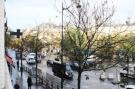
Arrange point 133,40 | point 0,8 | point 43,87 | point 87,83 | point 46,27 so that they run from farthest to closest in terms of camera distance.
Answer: point 46,27
point 87,83
point 43,87
point 133,40
point 0,8

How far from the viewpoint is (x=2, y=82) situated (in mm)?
4305

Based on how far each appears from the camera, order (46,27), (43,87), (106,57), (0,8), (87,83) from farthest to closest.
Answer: (46,27)
(87,83)
(43,87)
(106,57)
(0,8)

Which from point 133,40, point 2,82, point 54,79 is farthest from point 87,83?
point 2,82

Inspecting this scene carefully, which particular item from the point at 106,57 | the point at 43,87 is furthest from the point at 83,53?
the point at 43,87

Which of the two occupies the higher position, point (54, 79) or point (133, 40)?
point (133, 40)

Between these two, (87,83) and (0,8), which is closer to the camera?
(0,8)

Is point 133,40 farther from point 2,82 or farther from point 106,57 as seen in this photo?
point 2,82

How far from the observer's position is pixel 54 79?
31.7 meters

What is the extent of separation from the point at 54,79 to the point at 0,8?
27.6 m

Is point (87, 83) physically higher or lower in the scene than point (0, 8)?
lower

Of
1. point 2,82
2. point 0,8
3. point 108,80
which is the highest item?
point 0,8

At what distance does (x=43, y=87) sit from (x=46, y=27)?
47812 millimetres

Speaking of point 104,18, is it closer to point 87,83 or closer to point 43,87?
point 43,87

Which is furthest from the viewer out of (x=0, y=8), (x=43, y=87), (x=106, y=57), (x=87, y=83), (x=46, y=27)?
(x=46, y=27)
